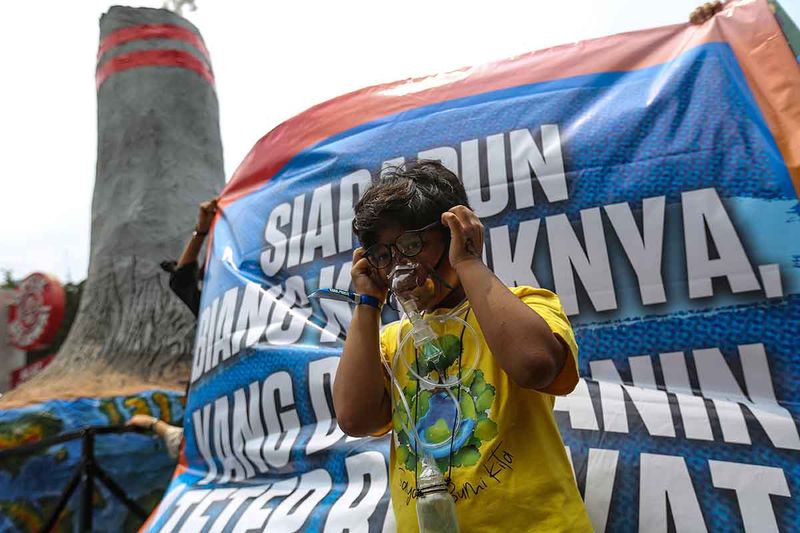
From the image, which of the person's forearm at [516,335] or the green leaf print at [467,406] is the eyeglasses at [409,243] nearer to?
the person's forearm at [516,335]

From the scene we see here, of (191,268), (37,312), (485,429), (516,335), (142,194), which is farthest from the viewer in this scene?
(37,312)

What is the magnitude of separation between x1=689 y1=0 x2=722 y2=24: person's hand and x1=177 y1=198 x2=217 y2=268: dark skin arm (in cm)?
185

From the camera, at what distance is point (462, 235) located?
108cm

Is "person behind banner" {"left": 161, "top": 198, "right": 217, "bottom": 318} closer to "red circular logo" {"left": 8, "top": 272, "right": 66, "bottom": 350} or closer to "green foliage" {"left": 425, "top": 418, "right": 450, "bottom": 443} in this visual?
"green foliage" {"left": 425, "top": 418, "right": 450, "bottom": 443}

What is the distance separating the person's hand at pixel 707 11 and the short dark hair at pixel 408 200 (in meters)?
1.23

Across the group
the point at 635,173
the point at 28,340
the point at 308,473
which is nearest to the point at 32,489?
the point at 308,473

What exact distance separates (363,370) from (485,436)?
238 millimetres

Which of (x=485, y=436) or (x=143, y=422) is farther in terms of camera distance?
(x=143, y=422)

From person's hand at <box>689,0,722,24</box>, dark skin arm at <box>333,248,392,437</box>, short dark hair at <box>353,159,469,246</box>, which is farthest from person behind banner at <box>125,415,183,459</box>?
person's hand at <box>689,0,722,24</box>

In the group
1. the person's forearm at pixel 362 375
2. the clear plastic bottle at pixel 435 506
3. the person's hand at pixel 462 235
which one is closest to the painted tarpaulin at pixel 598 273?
the person's forearm at pixel 362 375

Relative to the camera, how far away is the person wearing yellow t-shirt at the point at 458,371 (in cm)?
102

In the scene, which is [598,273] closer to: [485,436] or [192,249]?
[485,436]

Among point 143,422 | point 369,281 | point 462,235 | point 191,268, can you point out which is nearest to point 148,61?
point 191,268

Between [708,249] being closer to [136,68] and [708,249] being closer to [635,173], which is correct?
[635,173]
